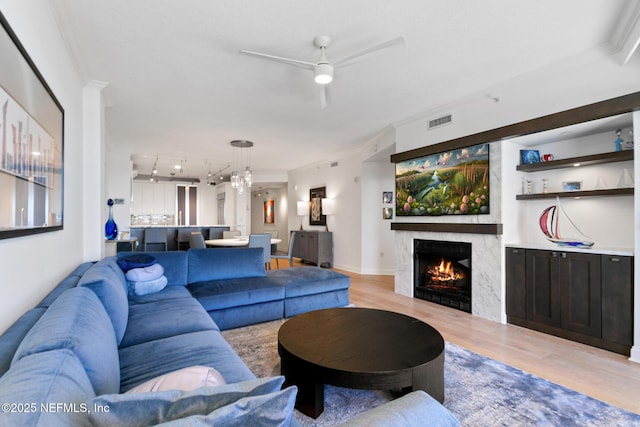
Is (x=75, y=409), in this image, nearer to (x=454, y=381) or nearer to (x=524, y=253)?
(x=454, y=381)

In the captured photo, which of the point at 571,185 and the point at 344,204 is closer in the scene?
the point at 571,185

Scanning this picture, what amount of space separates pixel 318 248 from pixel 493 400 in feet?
17.9

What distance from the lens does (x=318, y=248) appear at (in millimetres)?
7305

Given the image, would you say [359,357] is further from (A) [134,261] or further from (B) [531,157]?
(B) [531,157]

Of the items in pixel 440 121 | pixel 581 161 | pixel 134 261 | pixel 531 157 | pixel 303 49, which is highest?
pixel 303 49

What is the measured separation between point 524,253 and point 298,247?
5.51 m

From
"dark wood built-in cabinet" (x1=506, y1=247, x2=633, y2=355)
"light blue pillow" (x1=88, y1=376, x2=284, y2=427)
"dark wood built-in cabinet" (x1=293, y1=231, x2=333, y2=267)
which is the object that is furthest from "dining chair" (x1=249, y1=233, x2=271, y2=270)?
"light blue pillow" (x1=88, y1=376, x2=284, y2=427)

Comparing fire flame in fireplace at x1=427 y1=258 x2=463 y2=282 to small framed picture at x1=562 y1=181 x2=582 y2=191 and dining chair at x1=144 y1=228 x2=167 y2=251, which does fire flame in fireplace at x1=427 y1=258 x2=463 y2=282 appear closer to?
small framed picture at x1=562 y1=181 x2=582 y2=191

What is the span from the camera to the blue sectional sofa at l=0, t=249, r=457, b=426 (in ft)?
2.14

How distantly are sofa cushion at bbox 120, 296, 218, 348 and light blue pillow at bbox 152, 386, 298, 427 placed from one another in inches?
62.4

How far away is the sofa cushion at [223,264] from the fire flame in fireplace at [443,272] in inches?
94.1

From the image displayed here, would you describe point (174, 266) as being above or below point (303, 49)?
below

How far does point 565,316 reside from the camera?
10.0ft

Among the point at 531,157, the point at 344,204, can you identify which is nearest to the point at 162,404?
the point at 531,157
